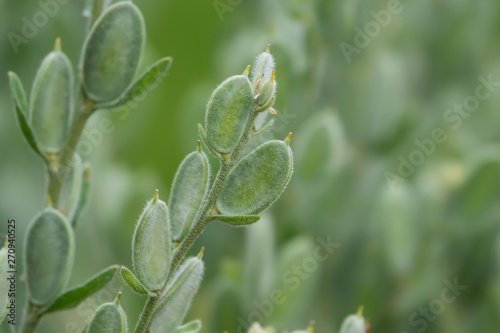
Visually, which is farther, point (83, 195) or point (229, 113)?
point (83, 195)

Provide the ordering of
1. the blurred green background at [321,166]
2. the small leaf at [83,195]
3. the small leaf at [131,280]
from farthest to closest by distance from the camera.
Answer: the blurred green background at [321,166]
the small leaf at [83,195]
the small leaf at [131,280]

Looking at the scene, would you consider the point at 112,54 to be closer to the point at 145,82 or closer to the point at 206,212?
the point at 145,82

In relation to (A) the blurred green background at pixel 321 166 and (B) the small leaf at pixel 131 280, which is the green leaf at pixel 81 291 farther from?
(A) the blurred green background at pixel 321 166

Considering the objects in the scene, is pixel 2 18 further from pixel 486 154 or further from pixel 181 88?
pixel 486 154

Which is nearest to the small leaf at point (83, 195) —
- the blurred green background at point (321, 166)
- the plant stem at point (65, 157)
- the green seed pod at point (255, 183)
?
the plant stem at point (65, 157)

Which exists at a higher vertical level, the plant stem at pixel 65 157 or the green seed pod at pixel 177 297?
the plant stem at pixel 65 157

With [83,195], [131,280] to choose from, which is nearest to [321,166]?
[83,195]

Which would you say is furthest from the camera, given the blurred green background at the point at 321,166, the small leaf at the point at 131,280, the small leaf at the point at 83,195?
the blurred green background at the point at 321,166
